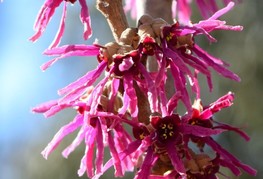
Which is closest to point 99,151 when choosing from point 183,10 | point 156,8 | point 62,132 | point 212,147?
point 62,132

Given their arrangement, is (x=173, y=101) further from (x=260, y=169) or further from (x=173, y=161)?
(x=260, y=169)

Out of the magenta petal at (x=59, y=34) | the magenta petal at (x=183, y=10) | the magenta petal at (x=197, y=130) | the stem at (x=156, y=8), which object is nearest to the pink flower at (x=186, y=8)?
the magenta petal at (x=183, y=10)

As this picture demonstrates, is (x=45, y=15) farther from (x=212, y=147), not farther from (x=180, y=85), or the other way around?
(x=212, y=147)

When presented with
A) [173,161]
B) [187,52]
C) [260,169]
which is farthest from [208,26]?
[260,169]

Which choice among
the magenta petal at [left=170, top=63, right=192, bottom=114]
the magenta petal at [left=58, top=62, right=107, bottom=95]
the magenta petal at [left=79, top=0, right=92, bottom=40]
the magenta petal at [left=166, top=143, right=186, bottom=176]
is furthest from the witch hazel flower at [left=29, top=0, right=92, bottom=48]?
the magenta petal at [left=166, top=143, right=186, bottom=176]

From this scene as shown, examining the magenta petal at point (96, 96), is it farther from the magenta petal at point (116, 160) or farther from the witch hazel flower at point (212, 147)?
the witch hazel flower at point (212, 147)
